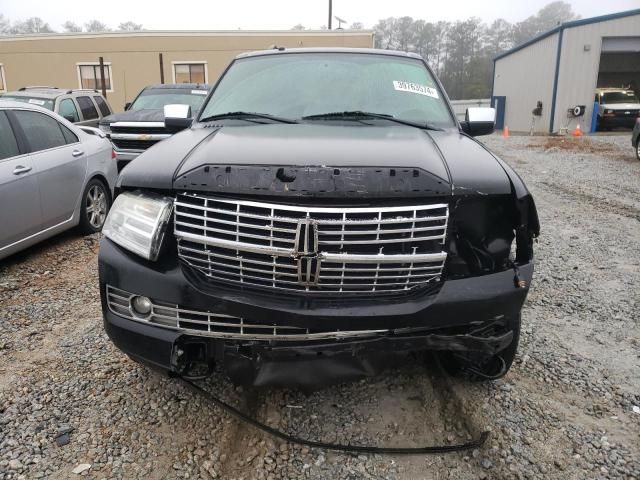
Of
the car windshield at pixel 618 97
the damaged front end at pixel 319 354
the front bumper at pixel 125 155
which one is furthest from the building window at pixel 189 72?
the damaged front end at pixel 319 354

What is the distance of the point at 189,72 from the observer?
27906 millimetres

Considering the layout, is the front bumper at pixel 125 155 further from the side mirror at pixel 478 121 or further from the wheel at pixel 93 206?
the side mirror at pixel 478 121

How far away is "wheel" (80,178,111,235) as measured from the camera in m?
6.04

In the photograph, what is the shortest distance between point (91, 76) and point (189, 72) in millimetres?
5821

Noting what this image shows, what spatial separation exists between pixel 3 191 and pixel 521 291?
14.2 ft

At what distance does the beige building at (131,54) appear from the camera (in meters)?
26.6

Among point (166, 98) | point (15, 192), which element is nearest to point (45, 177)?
point (15, 192)

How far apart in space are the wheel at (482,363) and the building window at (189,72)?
27161 mm

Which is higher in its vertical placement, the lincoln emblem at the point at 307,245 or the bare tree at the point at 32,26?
the bare tree at the point at 32,26

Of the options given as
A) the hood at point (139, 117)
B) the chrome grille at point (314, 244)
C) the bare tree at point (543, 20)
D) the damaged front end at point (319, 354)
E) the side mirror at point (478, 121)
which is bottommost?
the damaged front end at point (319, 354)

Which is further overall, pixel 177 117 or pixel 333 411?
pixel 177 117

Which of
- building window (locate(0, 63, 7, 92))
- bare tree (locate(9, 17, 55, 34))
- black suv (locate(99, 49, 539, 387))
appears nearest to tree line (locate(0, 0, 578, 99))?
bare tree (locate(9, 17, 55, 34))

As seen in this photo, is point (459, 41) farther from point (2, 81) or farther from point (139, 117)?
point (139, 117)

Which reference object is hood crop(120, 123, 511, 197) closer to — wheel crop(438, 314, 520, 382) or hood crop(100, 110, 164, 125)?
wheel crop(438, 314, 520, 382)
